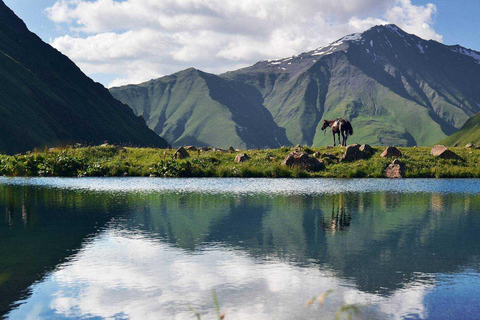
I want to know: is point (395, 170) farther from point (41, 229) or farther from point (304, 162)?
point (41, 229)

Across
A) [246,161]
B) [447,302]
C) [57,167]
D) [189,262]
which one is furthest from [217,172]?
[447,302]

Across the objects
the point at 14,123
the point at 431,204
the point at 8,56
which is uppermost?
the point at 8,56

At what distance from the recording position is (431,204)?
109 ft

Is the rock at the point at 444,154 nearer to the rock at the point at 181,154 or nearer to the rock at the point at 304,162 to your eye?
the rock at the point at 304,162

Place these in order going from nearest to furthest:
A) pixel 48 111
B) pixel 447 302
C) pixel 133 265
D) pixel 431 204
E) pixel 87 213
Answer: pixel 447 302
pixel 133 265
pixel 87 213
pixel 431 204
pixel 48 111

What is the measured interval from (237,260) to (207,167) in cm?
4993

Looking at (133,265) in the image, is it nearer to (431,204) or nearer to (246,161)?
(431,204)

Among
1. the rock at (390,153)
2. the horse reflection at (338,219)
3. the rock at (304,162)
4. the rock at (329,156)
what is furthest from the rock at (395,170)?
the horse reflection at (338,219)

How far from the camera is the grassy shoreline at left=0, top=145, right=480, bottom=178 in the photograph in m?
63.3

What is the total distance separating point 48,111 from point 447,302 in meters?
195

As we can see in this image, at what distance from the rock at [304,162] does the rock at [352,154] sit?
12.8ft

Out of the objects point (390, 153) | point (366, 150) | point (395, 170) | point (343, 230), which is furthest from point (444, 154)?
point (343, 230)

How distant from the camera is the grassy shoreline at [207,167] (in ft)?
208

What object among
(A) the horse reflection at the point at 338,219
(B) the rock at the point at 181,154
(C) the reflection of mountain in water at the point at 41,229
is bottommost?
(A) the horse reflection at the point at 338,219
